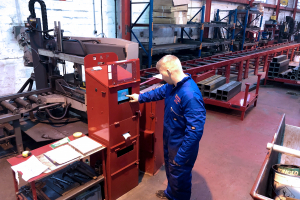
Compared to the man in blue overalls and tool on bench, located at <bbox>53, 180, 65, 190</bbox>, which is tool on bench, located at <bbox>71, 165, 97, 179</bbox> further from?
the man in blue overalls

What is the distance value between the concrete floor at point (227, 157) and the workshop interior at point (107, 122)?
1cm

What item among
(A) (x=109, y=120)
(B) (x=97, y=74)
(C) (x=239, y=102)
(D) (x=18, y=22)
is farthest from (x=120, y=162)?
(D) (x=18, y=22)

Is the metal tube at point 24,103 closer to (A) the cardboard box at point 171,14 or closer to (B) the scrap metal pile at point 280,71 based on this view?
(A) the cardboard box at point 171,14

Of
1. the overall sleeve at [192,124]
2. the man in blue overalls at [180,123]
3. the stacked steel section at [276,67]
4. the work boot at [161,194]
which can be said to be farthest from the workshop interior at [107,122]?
the overall sleeve at [192,124]

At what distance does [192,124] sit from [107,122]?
0.83 metres

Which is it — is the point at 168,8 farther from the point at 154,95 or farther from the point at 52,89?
the point at 154,95

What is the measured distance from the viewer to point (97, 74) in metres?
2.15

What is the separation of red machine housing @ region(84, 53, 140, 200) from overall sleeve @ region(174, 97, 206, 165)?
2.25 ft

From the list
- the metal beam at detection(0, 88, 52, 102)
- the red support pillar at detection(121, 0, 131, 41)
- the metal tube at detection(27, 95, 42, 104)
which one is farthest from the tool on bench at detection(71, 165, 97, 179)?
the red support pillar at detection(121, 0, 131, 41)

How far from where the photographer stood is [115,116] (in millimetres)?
2191

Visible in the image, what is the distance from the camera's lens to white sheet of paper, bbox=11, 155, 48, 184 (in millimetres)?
1677

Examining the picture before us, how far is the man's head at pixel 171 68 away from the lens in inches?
77.0

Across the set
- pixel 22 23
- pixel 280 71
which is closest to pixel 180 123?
pixel 22 23

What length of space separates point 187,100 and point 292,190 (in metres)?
0.94
